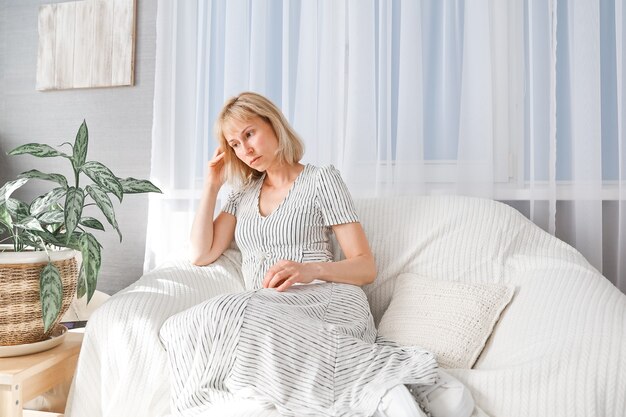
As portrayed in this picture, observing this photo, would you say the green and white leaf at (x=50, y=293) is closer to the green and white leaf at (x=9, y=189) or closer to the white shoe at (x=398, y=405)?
the green and white leaf at (x=9, y=189)

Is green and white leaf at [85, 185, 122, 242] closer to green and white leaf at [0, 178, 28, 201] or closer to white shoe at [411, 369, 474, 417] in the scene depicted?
green and white leaf at [0, 178, 28, 201]

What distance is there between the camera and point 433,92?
6.49 feet

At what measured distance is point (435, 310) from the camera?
1417 millimetres

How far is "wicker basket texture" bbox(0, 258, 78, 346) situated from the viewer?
1.29 metres

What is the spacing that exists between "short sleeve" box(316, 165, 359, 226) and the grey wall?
1.10 m

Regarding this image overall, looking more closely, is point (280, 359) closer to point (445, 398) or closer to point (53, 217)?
point (445, 398)

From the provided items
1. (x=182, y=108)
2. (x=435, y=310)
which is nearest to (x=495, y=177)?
(x=435, y=310)

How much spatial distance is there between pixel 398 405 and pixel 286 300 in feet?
1.39

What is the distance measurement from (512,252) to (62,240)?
1.36 meters

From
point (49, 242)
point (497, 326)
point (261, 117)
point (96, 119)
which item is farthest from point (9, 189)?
point (497, 326)

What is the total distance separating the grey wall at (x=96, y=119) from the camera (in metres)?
2.33

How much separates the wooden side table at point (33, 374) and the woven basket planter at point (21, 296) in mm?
62

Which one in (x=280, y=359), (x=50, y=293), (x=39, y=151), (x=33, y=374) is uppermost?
(x=39, y=151)

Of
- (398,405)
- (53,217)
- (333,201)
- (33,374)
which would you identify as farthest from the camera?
(333,201)
